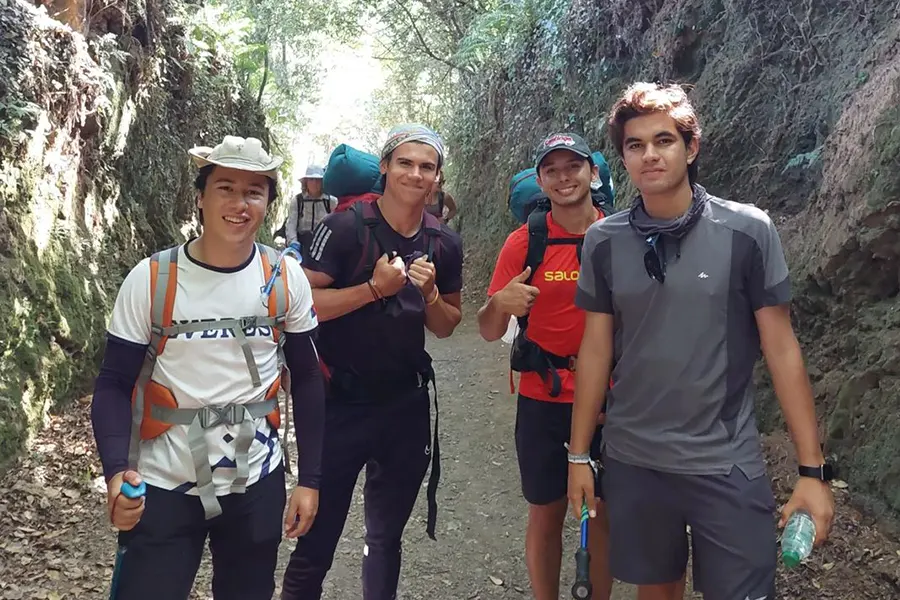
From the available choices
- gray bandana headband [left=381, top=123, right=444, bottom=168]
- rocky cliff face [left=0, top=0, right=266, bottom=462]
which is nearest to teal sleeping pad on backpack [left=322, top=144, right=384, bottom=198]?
gray bandana headband [left=381, top=123, right=444, bottom=168]

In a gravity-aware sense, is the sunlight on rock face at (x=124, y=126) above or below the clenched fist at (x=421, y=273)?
above

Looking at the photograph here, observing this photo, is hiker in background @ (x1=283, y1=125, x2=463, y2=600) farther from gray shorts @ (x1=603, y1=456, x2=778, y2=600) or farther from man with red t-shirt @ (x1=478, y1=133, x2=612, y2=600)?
gray shorts @ (x1=603, y1=456, x2=778, y2=600)

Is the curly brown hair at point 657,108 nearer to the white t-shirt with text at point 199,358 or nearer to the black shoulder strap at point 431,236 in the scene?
the black shoulder strap at point 431,236

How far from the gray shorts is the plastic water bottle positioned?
0.07 m

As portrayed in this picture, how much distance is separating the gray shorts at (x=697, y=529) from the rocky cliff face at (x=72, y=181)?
12.8ft

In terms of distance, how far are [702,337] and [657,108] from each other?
76 centimetres

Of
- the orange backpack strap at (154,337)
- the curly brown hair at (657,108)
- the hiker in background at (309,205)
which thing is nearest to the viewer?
the orange backpack strap at (154,337)

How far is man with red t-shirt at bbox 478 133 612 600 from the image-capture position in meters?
2.81

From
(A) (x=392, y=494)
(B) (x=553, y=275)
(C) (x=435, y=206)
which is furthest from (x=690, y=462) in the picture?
(C) (x=435, y=206)

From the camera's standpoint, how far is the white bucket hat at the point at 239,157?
2.10 m

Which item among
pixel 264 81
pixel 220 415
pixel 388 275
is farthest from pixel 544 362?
pixel 264 81

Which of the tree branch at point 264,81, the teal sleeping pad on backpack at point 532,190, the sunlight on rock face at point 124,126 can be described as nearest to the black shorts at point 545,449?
the teal sleeping pad on backpack at point 532,190

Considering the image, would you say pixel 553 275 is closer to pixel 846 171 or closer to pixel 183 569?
pixel 183 569

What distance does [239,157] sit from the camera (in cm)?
212
